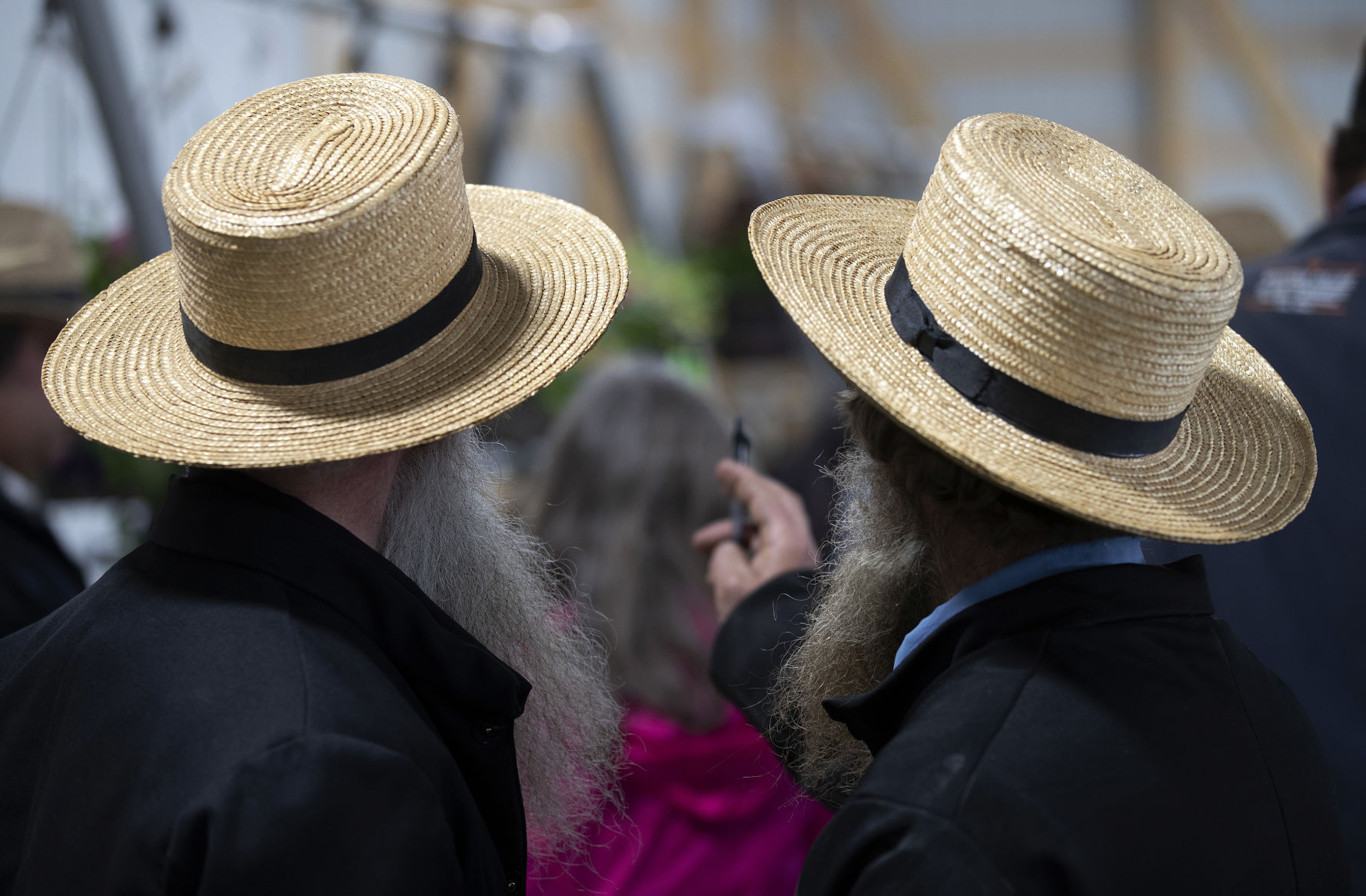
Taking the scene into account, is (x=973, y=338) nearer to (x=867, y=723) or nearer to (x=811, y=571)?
(x=867, y=723)

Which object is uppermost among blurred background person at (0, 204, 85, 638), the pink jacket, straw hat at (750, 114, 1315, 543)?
straw hat at (750, 114, 1315, 543)

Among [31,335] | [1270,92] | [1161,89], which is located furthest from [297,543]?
[1161,89]

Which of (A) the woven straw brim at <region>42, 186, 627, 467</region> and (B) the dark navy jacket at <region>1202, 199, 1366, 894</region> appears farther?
(B) the dark navy jacket at <region>1202, 199, 1366, 894</region>

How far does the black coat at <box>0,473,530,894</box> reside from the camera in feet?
3.01

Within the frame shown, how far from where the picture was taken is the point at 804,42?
6855mm

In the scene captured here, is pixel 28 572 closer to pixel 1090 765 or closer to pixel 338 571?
pixel 338 571

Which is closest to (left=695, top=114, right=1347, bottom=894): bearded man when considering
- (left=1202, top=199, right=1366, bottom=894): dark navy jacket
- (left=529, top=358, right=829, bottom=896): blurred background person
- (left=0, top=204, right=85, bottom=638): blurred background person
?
(left=529, top=358, right=829, bottom=896): blurred background person

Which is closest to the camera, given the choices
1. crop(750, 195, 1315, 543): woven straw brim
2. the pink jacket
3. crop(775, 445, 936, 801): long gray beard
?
crop(750, 195, 1315, 543): woven straw brim

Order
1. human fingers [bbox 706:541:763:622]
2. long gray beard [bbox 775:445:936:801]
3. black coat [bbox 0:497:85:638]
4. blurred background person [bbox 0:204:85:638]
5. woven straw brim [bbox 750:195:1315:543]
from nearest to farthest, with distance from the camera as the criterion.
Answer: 1. woven straw brim [bbox 750:195:1315:543]
2. long gray beard [bbox 775:445:936:801]
3. human fingers [bbox 706:541:763:622]
4. black coat [bbox 0:497:85:638]
5. blurred background person [bbox 0:204:85:638]

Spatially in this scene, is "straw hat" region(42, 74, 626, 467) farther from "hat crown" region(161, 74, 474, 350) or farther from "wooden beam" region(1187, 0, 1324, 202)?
"wooden beam" region(1187, 0, 1324, 202)

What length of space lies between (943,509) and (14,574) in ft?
6.33

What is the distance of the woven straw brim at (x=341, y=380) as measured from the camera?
1.08 metres

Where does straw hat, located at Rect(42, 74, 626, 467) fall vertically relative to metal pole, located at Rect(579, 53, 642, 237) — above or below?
above

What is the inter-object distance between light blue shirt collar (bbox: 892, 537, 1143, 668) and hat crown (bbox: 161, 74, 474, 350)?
0.65 metres
